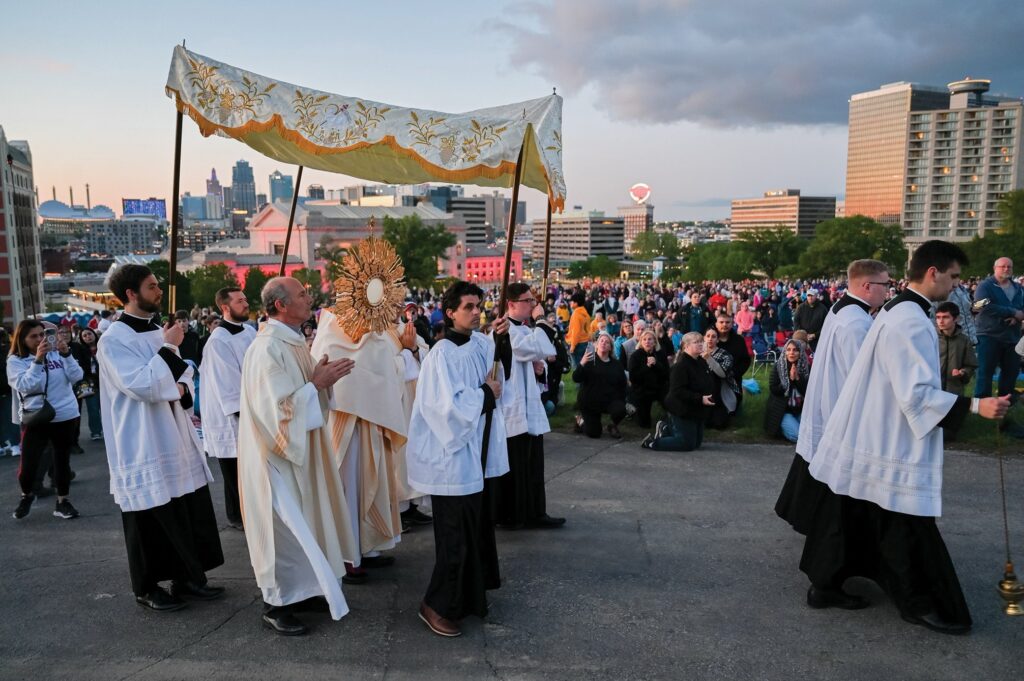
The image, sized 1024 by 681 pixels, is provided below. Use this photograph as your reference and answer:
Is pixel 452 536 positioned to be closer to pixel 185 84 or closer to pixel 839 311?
pixel 839 311

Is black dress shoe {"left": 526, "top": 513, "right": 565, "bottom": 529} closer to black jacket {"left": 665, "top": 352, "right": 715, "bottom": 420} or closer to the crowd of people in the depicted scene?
the crowd of people

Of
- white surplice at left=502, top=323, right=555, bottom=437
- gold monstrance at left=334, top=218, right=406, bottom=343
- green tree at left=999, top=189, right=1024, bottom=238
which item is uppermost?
green tree at left=999, top=189, right=1024, bottom=238

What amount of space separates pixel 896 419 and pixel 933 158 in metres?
147

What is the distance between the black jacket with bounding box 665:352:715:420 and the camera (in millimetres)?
8125

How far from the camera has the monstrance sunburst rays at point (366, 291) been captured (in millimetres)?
5125

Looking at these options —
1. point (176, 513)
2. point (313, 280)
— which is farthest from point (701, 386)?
point (313, 280)

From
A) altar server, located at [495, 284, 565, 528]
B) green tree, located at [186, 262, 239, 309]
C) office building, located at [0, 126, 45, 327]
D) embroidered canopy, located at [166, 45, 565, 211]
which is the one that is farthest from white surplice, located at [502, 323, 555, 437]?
office building, located at [0, 126, 45, 327]

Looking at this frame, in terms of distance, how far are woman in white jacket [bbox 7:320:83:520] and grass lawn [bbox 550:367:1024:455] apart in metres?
5.48

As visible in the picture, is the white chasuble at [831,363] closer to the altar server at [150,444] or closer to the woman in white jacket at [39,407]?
the altar server at [150,444]

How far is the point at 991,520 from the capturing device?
19.0 feet

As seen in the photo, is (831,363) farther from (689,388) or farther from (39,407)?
(39,407)

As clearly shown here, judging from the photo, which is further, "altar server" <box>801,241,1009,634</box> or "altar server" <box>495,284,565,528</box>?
"altar server" <box>495,284,565,528</box>

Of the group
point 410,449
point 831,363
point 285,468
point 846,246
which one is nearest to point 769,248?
point 846,246

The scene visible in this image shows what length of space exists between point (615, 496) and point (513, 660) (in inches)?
115
